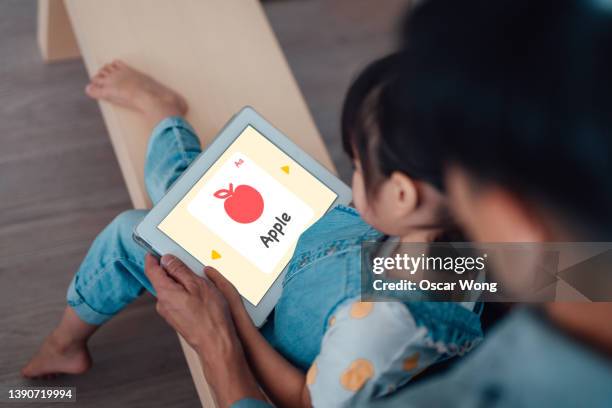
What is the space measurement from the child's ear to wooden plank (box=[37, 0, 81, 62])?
0.95 meters

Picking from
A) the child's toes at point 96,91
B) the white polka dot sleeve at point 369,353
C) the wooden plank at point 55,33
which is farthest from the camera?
the wooden plank at point 55,33

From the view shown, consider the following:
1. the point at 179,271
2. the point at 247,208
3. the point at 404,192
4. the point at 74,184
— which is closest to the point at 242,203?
the point at 247,208

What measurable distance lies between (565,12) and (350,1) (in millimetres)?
1409

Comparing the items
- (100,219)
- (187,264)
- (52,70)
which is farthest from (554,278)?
(52,70)

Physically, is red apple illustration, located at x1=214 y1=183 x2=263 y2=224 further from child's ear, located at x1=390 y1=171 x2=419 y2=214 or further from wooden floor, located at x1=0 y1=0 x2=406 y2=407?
wooden floor, located at x1=0 y1=0 x2=406 y2=407

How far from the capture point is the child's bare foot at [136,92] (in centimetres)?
95

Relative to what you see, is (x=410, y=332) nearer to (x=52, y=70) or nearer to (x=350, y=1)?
(x=52, y=70)

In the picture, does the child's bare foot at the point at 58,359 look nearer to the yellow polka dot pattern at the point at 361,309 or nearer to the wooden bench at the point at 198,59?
the wooden bench at the point at 198,59

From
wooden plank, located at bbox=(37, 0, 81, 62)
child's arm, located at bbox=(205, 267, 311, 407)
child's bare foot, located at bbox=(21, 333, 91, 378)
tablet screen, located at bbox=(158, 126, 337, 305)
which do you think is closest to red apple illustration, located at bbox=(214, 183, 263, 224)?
tablet screen, located at bbox=(158, 126, 337, 305)

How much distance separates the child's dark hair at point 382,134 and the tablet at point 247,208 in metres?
0.25

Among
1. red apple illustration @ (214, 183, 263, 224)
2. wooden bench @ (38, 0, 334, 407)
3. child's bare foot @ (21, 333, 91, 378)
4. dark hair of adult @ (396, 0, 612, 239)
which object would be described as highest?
dark hair of adult @ (396, 0, 612, 239)

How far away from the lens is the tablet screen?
85 cm

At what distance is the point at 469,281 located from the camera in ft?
2.42

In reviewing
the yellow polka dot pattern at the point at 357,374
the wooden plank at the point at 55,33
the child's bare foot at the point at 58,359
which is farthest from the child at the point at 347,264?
the wooden plank at the point at 55,33
